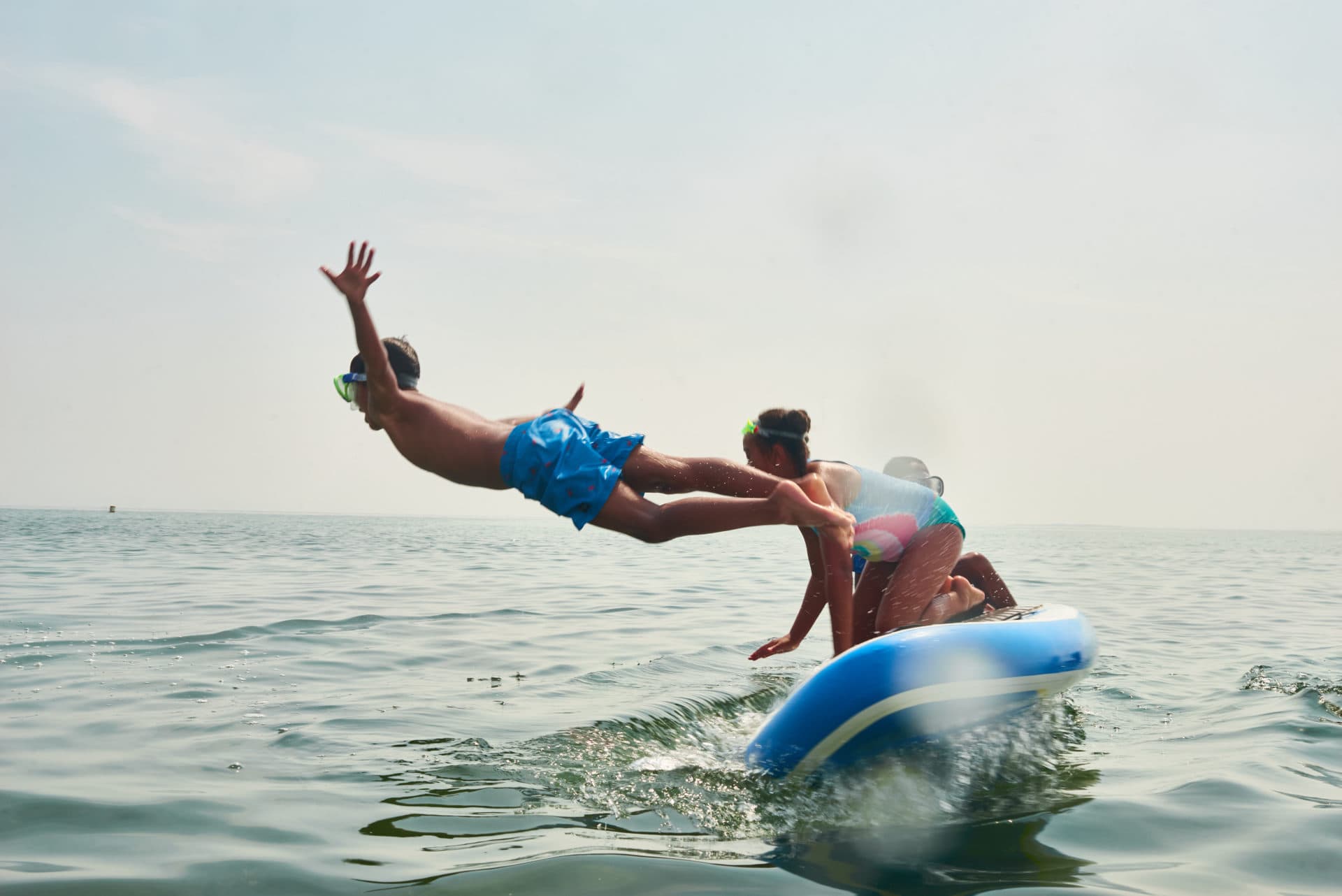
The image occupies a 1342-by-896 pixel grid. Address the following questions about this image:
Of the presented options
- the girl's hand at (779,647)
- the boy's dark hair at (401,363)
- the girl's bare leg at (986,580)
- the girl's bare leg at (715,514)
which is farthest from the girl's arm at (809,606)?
the boy's dark hair at (401,363)

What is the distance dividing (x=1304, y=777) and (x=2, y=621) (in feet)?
35.6

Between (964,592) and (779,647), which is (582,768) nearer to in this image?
(779,647)

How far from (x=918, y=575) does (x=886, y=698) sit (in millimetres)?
1750

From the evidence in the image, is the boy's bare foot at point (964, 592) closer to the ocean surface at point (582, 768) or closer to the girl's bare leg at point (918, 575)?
the girl's bare leg at point (918, 575)

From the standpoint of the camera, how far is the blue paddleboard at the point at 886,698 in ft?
15.1

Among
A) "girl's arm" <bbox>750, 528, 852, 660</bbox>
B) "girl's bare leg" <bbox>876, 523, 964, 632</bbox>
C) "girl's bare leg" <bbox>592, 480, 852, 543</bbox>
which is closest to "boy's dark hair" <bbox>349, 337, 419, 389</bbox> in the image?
"girl's bare leg" <bbox>592, 480, 852, 543</bbox>

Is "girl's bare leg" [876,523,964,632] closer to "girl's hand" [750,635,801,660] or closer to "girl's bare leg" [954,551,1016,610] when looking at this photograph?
"girl's hand" [750,635,801,660]

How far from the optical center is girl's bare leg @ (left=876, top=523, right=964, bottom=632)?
242 inches

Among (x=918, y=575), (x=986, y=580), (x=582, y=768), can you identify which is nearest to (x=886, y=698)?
(x=582, y=768)

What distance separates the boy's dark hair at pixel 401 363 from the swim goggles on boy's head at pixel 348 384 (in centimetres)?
3

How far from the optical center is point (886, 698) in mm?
4594

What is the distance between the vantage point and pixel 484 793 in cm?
439

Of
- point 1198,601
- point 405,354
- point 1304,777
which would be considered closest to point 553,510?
point 405,354

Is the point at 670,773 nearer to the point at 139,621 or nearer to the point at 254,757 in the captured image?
the point at 254,757
